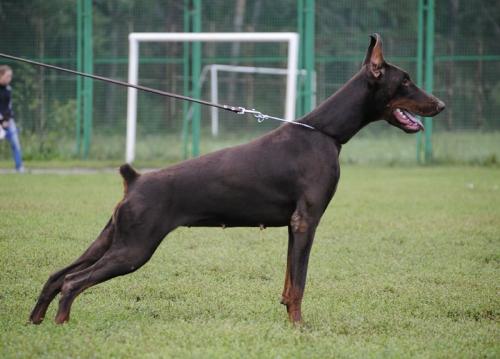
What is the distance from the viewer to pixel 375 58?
5457 mm

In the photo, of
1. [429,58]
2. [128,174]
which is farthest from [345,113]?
[429,58]

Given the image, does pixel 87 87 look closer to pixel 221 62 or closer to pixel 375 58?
pixel 221 62

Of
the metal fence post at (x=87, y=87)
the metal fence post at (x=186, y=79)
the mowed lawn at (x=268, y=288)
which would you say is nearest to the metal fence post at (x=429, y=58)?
the metal fence post at (x=186, y=79)

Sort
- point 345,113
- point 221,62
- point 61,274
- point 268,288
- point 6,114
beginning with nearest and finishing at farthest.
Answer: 1. point 61,274
2. point 345,113
3. point 268,288
4. point 6,114
5. point 221,62

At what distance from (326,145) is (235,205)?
725 mm

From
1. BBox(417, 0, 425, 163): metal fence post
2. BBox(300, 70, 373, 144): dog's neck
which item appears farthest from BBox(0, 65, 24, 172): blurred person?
BBox(300, 70, 373, 144): dog's neck

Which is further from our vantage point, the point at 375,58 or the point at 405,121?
the point at 405,121

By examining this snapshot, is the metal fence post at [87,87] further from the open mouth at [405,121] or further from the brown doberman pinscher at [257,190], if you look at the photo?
the open mouth at [405,121]

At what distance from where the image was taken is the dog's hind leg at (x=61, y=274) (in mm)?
5273

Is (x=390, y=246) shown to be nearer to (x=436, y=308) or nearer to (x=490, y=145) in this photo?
(x=436, y=308)

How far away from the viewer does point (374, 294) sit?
640cm

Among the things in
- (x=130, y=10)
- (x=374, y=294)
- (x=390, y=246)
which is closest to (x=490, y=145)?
(x=130, y=10)

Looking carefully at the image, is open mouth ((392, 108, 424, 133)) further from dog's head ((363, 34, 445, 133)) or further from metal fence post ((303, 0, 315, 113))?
metal fence post ((303, 0, 315, 113))

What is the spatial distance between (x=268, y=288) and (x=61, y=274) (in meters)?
1.88
